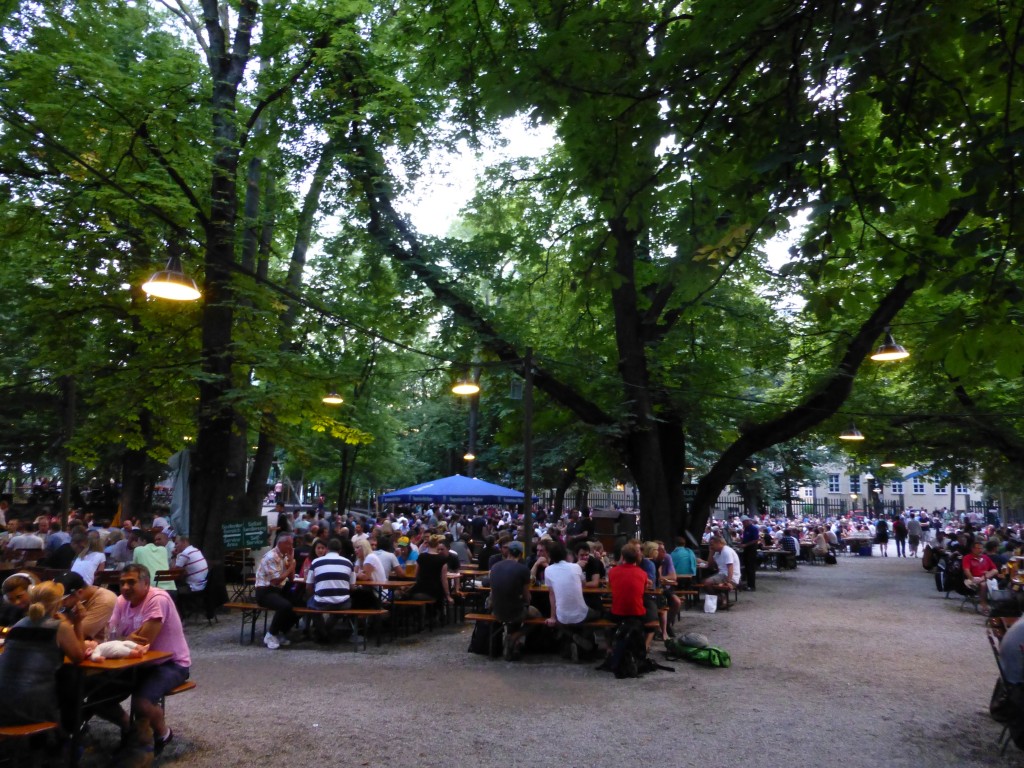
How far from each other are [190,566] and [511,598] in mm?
5779

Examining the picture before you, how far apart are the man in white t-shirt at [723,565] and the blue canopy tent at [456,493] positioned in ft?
25.6

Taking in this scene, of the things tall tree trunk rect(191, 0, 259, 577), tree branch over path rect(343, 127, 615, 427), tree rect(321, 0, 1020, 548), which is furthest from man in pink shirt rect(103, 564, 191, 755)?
tree branch over path rect(343, 127, 615, 427)

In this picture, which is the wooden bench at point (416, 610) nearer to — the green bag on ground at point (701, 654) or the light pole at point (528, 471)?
the light pole at point (528, 471)

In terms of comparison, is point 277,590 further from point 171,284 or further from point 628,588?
point 628,588

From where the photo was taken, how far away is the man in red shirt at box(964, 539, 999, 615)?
15.1 metres

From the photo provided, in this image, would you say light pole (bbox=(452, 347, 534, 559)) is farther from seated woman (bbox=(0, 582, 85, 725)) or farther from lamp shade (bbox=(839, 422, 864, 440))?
seated woman (bbox=(0, 582, 85, 725))

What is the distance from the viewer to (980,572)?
15.7 metres

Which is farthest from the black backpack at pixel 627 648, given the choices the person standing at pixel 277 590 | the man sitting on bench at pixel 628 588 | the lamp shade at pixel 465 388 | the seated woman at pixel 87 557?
the seated woman at pixel 87 557

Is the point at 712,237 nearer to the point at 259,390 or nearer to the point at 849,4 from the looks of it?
the point at 849,4

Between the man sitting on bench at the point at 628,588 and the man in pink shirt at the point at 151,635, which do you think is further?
the man sitting on bench at the point at 628,588

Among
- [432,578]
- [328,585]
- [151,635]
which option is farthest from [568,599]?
[151,635]

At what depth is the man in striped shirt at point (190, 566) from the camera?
13047 mm

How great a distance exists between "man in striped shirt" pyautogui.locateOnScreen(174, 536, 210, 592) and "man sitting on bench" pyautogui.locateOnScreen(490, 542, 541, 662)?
543 cm

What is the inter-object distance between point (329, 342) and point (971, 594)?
14855 mm
